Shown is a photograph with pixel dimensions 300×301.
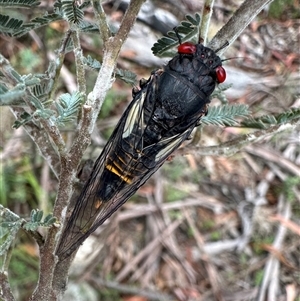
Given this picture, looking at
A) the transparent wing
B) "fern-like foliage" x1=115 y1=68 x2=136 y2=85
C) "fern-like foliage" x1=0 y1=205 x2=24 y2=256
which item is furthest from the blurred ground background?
"fern-like foliage" x1=0 y1=205 x2=24 y2=256

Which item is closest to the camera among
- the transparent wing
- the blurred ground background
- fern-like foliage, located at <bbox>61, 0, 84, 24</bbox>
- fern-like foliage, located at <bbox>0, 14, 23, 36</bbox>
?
fern-like foliage, located at <bbox>61, 0, 84, 24</bbox>

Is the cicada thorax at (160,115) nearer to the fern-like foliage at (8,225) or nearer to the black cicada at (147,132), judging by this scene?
the black cicada at (147,132)

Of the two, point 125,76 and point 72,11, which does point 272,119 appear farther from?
point 72,11

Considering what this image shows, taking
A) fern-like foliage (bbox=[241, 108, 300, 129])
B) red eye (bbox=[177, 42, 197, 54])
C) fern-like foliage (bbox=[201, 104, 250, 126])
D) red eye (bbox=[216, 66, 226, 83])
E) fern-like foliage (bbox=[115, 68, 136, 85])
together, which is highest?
red eye (bbox=[177, 42, 197, 54])

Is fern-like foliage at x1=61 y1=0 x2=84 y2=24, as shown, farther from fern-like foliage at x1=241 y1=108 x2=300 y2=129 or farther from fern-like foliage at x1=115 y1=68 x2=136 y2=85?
fern-like foliage at x1=241 y1=108 x2=300 y2=129

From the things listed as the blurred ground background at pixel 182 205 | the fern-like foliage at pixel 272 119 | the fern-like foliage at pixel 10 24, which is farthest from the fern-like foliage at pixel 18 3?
the blurred ground background at pixel 182 205
